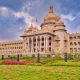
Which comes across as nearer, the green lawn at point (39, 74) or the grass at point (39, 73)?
the green lawn at point (39, 74)

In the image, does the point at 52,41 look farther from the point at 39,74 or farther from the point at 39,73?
the point at 39,74

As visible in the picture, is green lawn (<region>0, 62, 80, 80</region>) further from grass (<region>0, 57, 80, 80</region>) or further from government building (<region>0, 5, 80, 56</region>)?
government building (<region>0, 5, 80, 56</region>)

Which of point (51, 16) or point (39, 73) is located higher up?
point (51, 16)

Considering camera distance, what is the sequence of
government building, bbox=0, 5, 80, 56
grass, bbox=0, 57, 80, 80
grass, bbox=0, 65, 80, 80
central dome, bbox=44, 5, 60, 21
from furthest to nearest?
central dome, bbox=44, 5, 60, 21, government building, bbox=0, 5, 80, 56, grass, bbox=0, 57, 80, 80, grass, bbox=0, 65, 80, 80

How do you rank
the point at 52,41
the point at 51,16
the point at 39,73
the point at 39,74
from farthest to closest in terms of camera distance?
1. the point at 51,16
2. the point at 52,41
3. the point at 39,73
4. the point at 39,74

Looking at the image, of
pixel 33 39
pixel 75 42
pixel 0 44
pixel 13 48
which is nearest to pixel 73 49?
pixel 75 42

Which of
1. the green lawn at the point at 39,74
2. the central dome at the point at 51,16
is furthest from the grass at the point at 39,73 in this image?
the central dome at the point at 51,16

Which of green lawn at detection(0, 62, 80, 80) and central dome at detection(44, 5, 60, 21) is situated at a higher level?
central dome at detection(44, 5, 60, 21)

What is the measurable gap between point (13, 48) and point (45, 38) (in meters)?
19.3


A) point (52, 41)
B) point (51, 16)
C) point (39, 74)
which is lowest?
point (39, 74)

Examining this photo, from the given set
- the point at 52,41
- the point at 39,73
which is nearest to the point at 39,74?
the point at 39,73

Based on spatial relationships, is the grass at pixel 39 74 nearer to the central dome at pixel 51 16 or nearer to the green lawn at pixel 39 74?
the green lawn at pixel 39 74

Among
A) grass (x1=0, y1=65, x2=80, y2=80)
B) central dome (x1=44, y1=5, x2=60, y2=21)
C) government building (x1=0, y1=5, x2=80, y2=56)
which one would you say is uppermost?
central dome (x1=44, y1=5, x2=60, y2=21)

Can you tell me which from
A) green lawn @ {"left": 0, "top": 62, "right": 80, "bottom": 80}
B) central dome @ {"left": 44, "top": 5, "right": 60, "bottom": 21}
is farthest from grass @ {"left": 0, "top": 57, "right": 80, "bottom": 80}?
central dome @ {"left": 44, "top": 5, "right": 60, "bottom": 21}
